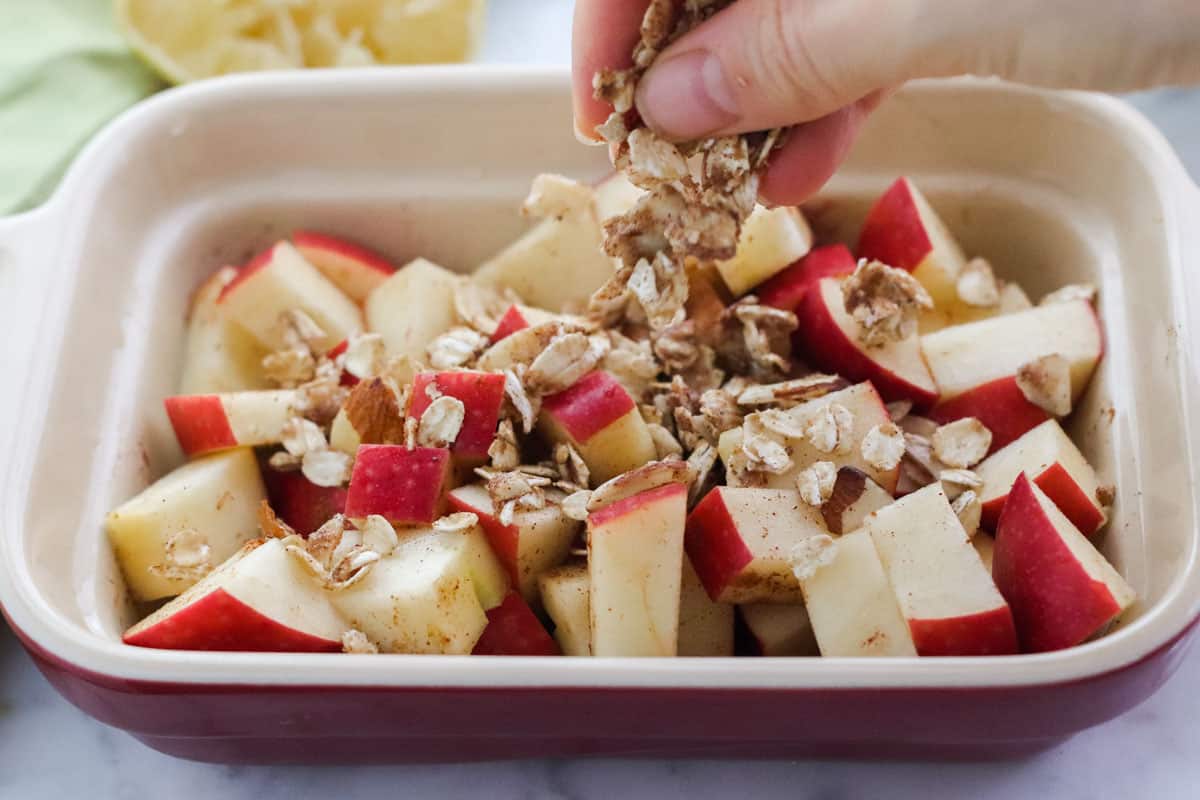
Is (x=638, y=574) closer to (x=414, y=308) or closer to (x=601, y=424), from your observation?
(x=601, y=424)

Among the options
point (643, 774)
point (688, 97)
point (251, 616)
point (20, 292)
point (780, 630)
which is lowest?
point (643, 774)

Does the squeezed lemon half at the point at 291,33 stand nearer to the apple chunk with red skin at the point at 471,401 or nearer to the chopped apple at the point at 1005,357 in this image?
the apple chunk with red skin at the point at 471,401

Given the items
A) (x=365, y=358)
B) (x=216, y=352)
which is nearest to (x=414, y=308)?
(x=365, y=358)

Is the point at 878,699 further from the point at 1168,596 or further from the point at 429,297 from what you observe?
the point at 429,297

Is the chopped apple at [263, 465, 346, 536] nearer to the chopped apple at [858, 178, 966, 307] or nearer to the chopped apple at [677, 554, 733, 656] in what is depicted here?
the chopped apple at [677, 554, 733, 656]

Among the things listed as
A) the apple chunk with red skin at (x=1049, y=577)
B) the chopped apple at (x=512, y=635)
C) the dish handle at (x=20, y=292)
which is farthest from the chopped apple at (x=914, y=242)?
the dish handle at (x=20, y=292)

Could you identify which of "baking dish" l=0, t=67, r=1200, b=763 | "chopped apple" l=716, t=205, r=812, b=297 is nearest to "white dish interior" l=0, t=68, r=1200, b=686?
"baking dish" l=0, t=67, r=1200, b=763
